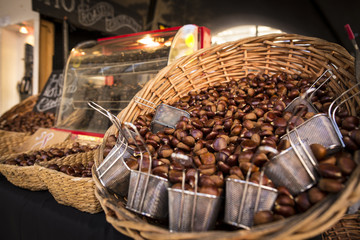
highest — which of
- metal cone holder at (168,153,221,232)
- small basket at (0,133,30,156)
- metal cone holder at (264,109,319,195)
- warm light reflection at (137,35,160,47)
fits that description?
warm light reflection at (137,35,160,47)

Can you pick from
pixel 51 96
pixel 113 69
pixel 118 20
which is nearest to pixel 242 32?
pixel 118 20

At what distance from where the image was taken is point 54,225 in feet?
3.11

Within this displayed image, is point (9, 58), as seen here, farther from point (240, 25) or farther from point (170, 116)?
point (170, 116)

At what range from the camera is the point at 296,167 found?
1.86ft

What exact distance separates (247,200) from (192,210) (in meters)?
0.13

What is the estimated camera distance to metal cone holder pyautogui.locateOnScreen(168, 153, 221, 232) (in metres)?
0.54

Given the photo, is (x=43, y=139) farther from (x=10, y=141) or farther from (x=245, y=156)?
(x=245, y=156)

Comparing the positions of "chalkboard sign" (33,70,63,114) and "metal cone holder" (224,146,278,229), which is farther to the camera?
"chalkboard sign" (33,70,63,114)

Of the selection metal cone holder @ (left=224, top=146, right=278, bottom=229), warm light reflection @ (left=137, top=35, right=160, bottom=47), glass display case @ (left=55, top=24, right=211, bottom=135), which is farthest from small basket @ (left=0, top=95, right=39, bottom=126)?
metal cone holder @ (left=224, top=146, right=278, bottom=229)

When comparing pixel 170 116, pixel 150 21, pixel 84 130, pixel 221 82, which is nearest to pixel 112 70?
pixel 84 130

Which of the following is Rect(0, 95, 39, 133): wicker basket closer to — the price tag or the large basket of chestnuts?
the price tag

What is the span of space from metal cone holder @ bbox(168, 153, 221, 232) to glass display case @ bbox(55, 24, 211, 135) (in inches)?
53.7

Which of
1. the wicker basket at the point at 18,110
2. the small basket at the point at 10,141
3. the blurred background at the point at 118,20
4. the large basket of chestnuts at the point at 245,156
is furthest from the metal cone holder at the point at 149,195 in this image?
the blurred background at the point at 118,20

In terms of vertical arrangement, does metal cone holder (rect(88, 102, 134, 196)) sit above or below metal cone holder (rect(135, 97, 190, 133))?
below
